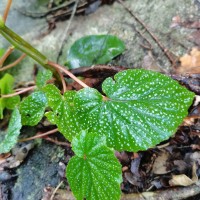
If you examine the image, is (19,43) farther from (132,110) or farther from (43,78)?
(132,110)

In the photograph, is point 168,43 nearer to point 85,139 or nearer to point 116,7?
point 116,7

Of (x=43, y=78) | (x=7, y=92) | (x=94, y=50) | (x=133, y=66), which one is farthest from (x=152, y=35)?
(x=7, y=92)

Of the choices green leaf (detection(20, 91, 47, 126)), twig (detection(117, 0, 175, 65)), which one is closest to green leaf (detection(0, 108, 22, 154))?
green leaf (detection(20, 91, 47, 126))

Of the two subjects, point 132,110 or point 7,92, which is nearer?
point 132,110

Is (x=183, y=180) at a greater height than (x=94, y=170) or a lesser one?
lesser

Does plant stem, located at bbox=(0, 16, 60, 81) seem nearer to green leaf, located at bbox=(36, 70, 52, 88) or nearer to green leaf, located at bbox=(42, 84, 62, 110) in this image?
green leaf, located at bbox=(36, 70, 52, 88)
